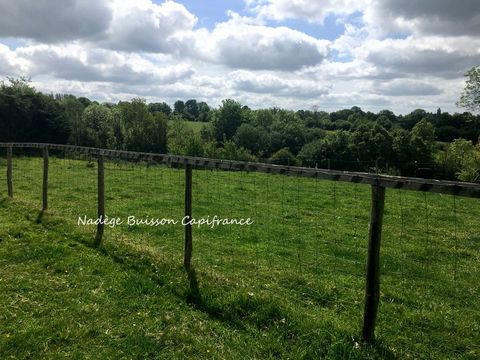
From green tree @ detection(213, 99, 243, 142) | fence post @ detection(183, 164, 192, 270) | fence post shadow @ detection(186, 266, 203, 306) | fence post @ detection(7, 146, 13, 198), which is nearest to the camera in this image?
fence post shadow @ detection(186, 266, 203, 306)

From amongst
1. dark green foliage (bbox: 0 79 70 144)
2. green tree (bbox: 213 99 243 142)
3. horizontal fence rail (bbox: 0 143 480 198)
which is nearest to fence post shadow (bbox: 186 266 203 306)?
horizontal fence rail (bbox: 0 143 480 198)

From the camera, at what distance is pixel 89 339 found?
4715 millimetres

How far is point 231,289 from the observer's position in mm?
6094

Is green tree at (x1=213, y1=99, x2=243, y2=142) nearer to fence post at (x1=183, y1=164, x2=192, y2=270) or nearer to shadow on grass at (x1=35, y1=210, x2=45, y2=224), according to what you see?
shadow on grass at (x1=35, y1=210, x2=45, y2=224)

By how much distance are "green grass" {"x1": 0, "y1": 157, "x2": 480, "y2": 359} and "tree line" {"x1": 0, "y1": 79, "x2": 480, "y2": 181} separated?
52.3ft

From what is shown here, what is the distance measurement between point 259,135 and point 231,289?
72469 mm

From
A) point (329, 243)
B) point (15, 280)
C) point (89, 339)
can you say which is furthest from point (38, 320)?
point (329, 243)

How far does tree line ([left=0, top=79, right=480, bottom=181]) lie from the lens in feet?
142

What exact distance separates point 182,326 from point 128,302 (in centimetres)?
105

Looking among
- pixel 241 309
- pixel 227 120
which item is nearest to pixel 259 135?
pixel 227 120

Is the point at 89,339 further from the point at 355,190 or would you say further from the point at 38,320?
the point at 355,190

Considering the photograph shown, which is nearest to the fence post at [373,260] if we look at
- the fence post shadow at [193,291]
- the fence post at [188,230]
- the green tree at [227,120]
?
the fence post shadow at [193,291]

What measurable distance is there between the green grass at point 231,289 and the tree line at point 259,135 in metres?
15.9

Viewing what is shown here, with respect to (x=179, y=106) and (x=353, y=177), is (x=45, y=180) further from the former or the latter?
(x=179, y=106)
